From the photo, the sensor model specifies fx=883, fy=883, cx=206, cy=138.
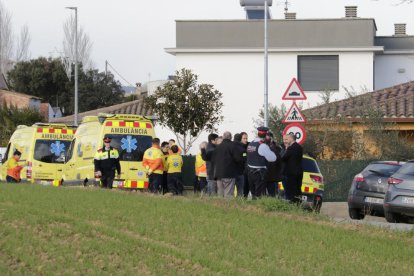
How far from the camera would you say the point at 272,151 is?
58.1 ft

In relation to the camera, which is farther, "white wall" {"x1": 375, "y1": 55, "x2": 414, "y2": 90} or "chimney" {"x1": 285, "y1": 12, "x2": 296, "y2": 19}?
"chimney" {"x1": 285, "y1": 12, "x2": 296, "y2": 19}

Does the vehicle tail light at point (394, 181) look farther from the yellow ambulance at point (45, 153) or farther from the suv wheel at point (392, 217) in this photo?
the yellow ambulance at point (45, 153)

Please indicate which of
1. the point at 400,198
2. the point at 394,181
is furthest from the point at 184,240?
the point at 394,181

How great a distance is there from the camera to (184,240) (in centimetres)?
1142

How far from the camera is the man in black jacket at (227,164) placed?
17812 millimetres

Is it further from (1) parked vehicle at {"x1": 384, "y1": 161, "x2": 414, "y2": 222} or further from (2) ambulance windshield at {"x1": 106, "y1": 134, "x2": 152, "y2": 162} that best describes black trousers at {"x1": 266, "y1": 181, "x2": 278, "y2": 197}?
(2) ambulance windshield at {"x1": 106, "y1": 134, "x2": 152, "y2": 162}

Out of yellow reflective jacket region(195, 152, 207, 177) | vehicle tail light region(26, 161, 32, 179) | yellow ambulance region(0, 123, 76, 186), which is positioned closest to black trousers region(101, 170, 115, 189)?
yellow reflective jacket region(195, 152, 207, 177)

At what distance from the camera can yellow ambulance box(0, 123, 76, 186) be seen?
26.6m

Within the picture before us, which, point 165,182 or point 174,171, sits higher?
point 174,171

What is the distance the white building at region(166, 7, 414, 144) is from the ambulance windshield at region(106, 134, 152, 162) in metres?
18.6

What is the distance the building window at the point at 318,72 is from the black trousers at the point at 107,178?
2164 cm

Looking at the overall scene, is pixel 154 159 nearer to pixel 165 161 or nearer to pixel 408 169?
pixel 165 161

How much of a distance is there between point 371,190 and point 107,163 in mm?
6219

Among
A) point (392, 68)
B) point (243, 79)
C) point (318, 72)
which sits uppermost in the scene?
point (392, 68)
